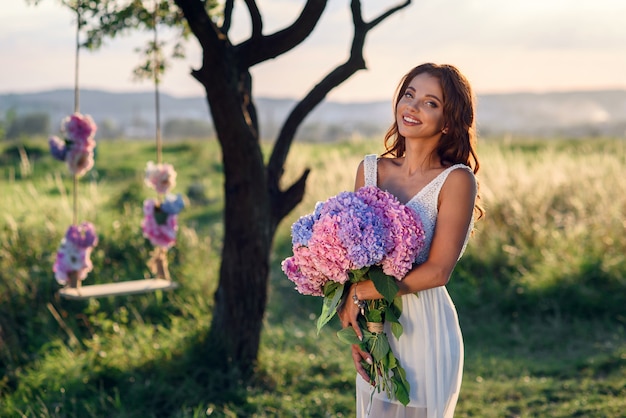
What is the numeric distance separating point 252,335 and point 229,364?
252 millimetres

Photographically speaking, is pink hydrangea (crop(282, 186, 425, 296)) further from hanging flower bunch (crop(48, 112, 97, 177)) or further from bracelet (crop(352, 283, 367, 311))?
hanging flower bunch (crop(48, 112, 97, 177))

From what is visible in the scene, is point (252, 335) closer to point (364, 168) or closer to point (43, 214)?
point (364, 168)

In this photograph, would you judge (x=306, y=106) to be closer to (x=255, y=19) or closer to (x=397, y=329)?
(x=255, y=19)

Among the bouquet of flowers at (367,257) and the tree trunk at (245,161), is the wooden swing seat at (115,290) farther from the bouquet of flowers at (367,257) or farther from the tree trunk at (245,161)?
the bouquet of flowers at (367,257)

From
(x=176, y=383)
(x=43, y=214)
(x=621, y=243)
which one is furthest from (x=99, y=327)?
(x=621, y=243)

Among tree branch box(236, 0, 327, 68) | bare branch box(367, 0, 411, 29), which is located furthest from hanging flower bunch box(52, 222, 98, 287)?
bare branch box(367, 0, 411, 29)

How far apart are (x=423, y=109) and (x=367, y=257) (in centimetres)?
63

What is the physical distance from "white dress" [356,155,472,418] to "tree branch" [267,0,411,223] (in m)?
2.55

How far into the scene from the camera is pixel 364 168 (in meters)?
3.40

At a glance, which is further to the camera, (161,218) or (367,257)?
(161,218)

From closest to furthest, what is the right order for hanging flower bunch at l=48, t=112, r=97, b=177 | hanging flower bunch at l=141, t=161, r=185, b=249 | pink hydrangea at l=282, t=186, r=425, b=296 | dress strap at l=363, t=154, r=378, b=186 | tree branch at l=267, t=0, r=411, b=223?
pink hydrangea at l=282, t=186, r=425, b=296, dress strap at l=363, t=154, r=378, b=186, tree branch at l=267, t=0, r=411, b=223, hanging flower bunch at l=48, t=112, r=97, b=177, hanging flower bunch at l=141, t=161, r=185, b=249

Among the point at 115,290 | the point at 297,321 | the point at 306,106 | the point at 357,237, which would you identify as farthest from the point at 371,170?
the point at 297,321

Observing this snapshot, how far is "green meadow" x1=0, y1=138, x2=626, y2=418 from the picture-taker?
565cm

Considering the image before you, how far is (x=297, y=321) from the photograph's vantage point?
8.36 m
